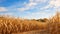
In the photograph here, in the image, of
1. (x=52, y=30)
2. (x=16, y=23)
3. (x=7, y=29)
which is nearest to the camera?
(x=52, y=30)

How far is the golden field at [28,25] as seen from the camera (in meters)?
2.73

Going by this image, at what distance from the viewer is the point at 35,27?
3338 mm

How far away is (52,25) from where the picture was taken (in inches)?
107

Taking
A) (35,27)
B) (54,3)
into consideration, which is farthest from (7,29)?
(54,3)

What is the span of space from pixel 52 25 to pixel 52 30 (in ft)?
0.28

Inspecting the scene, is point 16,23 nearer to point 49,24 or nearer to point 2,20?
point 2,20

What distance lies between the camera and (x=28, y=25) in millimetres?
3277

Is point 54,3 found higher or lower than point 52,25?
higher

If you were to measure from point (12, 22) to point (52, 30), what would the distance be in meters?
0.73

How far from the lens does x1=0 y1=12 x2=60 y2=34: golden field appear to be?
2.73 meters

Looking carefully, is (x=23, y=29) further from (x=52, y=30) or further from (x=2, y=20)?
(x=52, y=30)

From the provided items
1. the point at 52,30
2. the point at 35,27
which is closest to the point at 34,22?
the point at 35,27

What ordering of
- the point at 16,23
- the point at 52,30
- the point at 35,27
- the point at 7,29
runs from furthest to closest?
the point at 35,27
the point at 16,23
the point at 7,29
the point at 52,30

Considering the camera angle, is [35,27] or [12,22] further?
[35,27]
